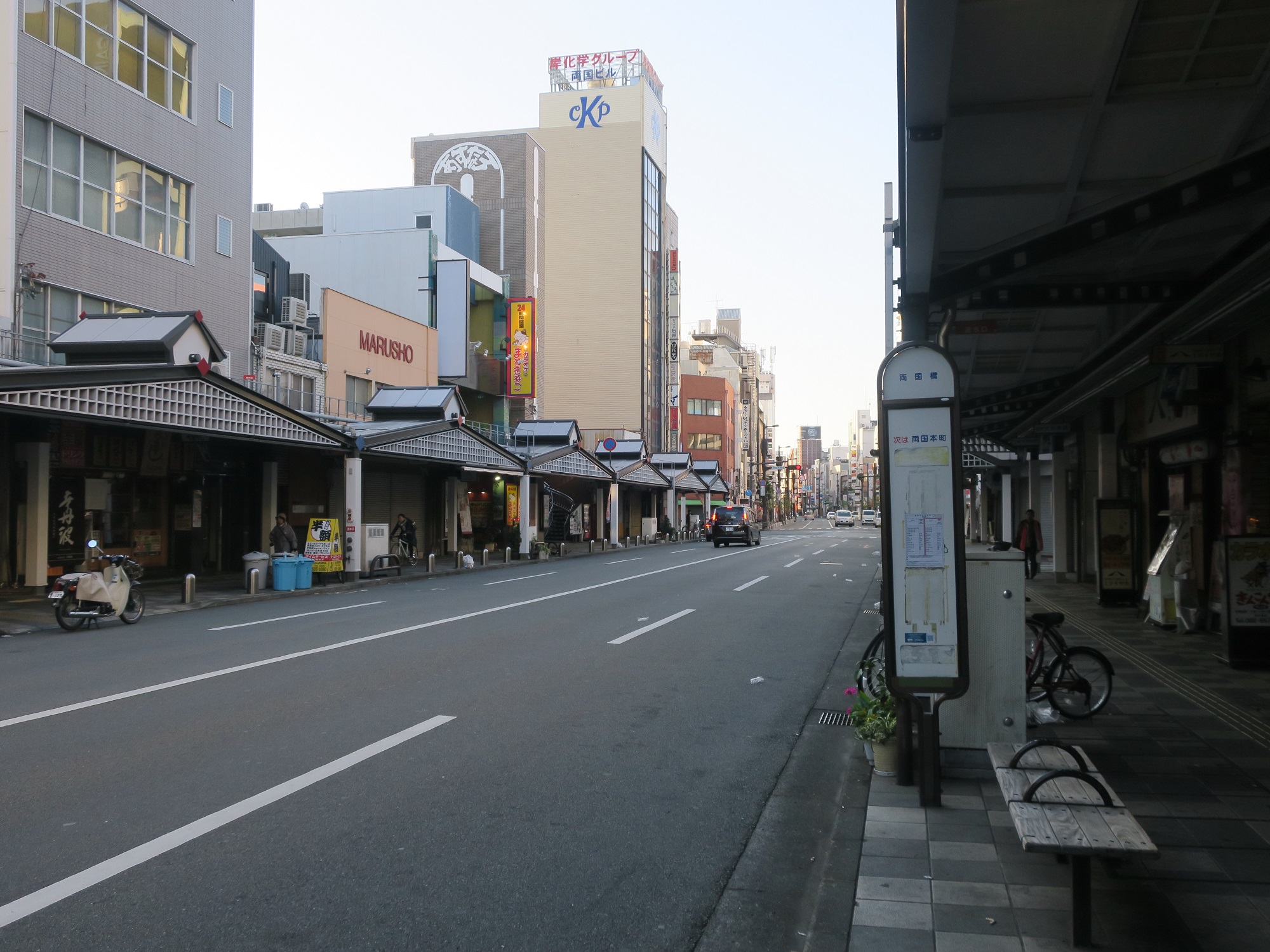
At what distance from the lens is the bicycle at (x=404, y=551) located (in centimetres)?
2844

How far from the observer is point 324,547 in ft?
73.9

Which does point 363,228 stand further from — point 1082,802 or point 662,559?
point 1082,802

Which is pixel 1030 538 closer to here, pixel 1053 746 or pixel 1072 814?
pixel 1053 746

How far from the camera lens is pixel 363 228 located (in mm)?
55531

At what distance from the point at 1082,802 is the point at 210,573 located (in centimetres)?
2485

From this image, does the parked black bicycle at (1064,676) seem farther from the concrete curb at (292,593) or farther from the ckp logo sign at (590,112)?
the ckp logo sign at (590,112)

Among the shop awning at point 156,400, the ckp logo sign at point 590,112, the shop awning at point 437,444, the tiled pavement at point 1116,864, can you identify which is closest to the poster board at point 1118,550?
the tiled pavement at point 1116,864

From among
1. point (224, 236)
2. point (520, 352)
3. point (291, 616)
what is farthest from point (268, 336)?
point (520, 352)

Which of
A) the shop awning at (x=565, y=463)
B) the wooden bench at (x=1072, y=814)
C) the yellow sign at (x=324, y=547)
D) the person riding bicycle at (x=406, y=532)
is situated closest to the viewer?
the wooden bench at (x=1072, y=814)

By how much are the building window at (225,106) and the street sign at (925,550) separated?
26437 mm

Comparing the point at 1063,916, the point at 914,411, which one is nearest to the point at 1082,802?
the point at 1063,916

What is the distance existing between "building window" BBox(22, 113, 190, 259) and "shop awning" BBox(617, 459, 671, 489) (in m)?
24.3

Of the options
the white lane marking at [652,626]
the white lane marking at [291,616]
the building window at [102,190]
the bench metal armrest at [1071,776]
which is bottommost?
the white lane marking at [291,616]

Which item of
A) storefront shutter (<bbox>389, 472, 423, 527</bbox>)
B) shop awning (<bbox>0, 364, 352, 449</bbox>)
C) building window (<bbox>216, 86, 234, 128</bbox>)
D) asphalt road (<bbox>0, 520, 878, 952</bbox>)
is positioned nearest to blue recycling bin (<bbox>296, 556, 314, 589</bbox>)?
shop awning (<bbox>0, 364, 352, 449</bbox>)
